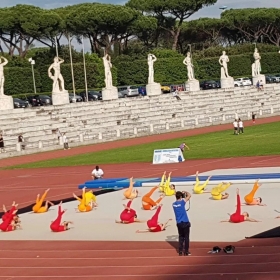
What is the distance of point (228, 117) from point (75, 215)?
150 feet

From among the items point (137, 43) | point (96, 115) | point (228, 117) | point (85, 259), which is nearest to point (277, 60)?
point (137, 43)

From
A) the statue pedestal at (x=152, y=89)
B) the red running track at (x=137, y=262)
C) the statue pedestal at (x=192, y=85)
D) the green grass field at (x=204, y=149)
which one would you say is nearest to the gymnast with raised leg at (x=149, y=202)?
the red running track at (x=137, y=262)

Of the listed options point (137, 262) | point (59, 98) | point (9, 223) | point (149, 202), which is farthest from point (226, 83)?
point (137, 262)

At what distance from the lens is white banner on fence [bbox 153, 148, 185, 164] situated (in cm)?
3888

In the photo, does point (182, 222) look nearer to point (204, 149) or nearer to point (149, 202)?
point (149, 202)

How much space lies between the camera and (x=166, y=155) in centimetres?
3891

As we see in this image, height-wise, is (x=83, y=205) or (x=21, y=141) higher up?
(x=83, y=205)

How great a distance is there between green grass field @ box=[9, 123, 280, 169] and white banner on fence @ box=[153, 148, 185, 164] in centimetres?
153

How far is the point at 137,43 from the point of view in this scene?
12094 centimetres

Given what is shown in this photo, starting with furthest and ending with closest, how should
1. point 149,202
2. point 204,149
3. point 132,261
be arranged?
point 204,149 < point 149,202 < point 132,261

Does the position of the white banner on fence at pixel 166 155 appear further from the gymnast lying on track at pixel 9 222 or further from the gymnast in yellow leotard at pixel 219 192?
the gymnast lying on track at pixel 9 222

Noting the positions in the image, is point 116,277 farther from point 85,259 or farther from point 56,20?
point 56,20

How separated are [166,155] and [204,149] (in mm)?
5323

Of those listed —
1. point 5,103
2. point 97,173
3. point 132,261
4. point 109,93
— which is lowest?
point 97,173
